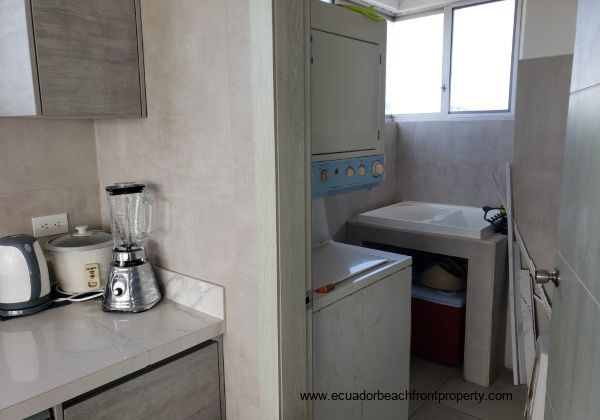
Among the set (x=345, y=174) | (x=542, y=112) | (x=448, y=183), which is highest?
(x=542, y=112)

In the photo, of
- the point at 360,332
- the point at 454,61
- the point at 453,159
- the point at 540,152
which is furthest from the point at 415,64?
the point at 360,332

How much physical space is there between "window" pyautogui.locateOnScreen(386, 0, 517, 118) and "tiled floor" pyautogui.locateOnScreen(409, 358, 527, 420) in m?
1.77

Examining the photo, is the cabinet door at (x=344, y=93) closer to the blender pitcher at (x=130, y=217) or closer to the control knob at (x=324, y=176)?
the control knob at (x=324, y=176)

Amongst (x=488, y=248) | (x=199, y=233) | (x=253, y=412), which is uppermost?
(x=199, y=233)

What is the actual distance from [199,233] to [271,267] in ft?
1.07

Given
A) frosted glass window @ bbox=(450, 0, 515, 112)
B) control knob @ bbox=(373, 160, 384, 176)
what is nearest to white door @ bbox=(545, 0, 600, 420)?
control knob @ bbox=(373, 160, 384, 176)

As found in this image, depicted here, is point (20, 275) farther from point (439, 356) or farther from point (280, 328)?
point (439, 356)

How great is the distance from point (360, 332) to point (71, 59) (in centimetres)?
132

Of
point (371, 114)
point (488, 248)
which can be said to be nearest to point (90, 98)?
point (371, 114)

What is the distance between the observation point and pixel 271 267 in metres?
1.26

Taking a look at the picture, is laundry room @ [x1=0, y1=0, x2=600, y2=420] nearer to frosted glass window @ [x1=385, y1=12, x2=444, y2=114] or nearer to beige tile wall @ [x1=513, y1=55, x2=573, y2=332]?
beige tile wall @ [x1=513, y1=55, x2=573, y2=332]

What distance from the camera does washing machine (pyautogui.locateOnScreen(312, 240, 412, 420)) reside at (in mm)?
1591

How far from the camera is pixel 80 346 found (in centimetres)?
128

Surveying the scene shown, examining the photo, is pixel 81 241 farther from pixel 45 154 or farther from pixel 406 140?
pixel 406 140
